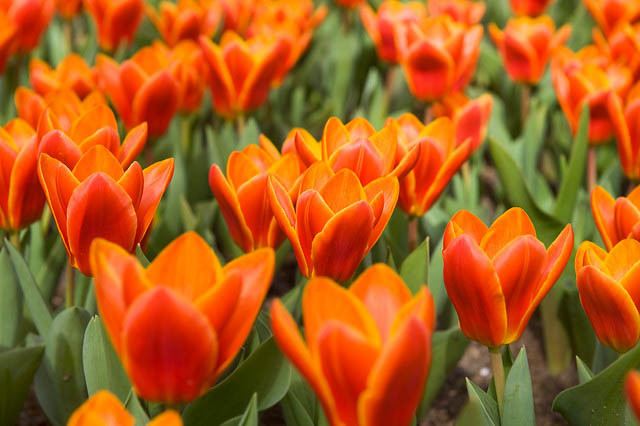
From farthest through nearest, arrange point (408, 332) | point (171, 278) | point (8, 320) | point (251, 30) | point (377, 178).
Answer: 1. point (251, 30)
2. point (8, 320)
3. point (377, 178)
4. point (171, 278)
5. point (408, 332)

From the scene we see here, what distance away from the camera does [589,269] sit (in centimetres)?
80

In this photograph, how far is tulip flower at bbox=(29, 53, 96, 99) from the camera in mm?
1407

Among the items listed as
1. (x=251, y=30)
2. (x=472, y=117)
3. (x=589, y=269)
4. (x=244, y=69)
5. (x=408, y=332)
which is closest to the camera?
(x=408, y=332)

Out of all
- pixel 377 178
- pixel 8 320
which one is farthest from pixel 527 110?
pixel 8 320

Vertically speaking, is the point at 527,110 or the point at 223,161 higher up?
the point at 223,161

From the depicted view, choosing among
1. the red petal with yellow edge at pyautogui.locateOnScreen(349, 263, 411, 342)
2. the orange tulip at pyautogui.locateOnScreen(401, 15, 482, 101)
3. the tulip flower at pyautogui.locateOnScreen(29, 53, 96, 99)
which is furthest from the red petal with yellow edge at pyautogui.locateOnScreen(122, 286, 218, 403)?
the orange tulip at pyautogui.locateOnScreen(401, 15, 482, 101)

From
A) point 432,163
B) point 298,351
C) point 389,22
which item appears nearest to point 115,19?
point 389,22

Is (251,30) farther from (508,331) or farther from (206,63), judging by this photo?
(508,331)

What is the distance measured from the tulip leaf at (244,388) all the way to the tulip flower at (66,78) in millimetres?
750

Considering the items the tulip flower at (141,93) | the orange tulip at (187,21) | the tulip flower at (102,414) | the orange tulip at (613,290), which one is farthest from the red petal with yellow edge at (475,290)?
the orange tulip at (187,21)

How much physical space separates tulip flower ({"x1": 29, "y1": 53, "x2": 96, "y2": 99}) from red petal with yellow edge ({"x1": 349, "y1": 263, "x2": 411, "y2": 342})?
917 millimetres

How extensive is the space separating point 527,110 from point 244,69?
78 centimetres

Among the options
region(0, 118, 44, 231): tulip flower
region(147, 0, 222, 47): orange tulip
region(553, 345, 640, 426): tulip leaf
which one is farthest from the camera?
region(147, 0, 222, 47): orange tulip

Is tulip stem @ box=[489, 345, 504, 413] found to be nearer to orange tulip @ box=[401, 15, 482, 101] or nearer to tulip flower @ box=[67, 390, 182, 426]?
tulip flower @ box=[67, 390, 182, 426]
